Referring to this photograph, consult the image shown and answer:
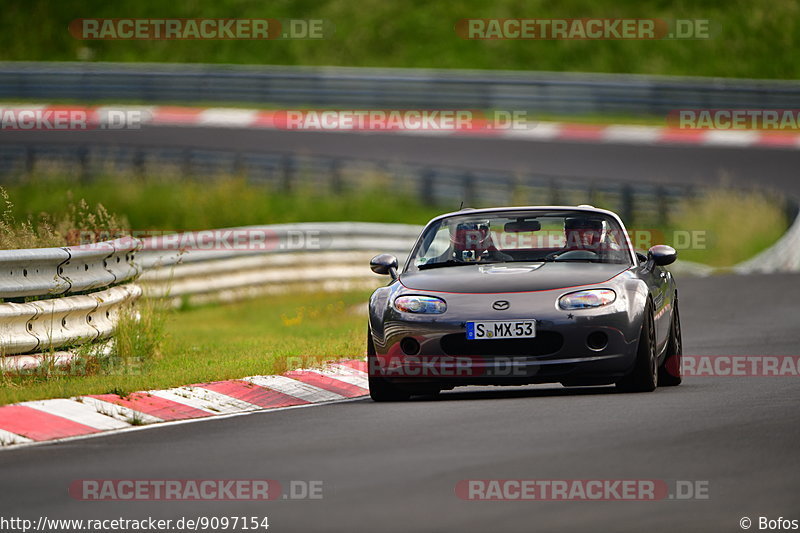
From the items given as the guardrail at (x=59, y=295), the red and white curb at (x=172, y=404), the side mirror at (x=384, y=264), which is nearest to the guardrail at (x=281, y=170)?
the guardrail at (x=59, y=295)

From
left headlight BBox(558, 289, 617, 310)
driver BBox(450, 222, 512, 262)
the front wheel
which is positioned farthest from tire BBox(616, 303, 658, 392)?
the front wheel

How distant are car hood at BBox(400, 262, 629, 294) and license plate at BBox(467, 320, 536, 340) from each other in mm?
252

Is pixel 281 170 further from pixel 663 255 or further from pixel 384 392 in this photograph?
pixel 384 392

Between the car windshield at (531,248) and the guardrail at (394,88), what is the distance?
25.1 metres

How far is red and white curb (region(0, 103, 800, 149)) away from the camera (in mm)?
35594

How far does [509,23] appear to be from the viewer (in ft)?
155

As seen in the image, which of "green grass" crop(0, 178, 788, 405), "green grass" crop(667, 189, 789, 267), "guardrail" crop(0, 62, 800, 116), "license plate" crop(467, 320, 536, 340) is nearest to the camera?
"license plate" crop(467, 320, 536, 340)

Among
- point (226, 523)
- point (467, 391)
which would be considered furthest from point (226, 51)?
point (226, 523)

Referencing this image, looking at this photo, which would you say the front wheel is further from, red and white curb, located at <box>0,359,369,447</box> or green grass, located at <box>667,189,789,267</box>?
green grass, located at <box>667,189,789,267</box>

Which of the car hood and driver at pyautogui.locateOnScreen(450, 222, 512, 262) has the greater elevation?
driver at pyautogui.locateOnScreen(450, 222, 512, 262)

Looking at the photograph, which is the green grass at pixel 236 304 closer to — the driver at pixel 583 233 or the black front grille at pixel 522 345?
the black front grille at pixel 522 345

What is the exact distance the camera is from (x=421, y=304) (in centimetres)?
1097

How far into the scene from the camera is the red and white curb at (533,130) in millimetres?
35594

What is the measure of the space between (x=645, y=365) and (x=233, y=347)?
5.36 metres
